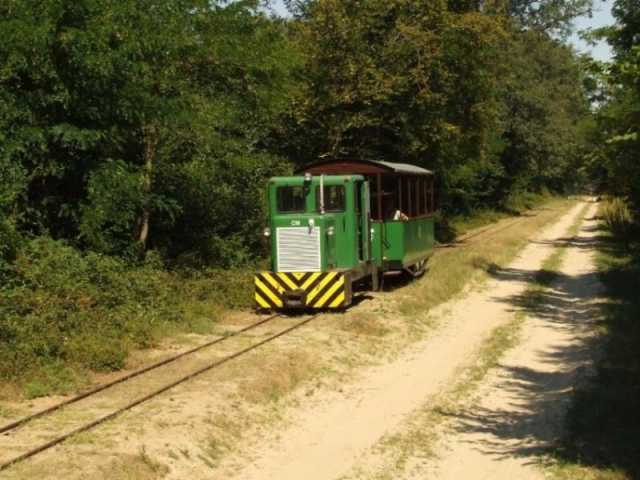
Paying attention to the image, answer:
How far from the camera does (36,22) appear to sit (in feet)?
45.2

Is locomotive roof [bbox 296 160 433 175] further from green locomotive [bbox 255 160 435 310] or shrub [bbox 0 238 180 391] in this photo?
shrub [bbox 0 238 180 391]

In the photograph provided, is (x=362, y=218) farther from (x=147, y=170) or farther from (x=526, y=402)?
(x=526, y=402)

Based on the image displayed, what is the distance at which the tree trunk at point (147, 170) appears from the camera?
17.3 metres

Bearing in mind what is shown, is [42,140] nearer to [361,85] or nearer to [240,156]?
[240,156]

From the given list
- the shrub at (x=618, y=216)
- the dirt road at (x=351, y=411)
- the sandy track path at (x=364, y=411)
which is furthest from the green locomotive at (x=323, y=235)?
the shrub at (x=618, y=216)

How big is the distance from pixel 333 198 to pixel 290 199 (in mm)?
877

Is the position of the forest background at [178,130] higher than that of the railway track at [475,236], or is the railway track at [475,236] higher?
the forest background at [178,130]

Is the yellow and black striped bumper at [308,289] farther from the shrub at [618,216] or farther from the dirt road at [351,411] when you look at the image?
the shrub at [618,216]

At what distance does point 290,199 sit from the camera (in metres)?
16.9

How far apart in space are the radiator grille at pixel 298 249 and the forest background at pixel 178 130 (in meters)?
1.57

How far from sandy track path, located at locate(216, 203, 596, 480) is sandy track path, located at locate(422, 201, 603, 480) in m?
0.55

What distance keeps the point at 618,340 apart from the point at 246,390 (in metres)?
7.43

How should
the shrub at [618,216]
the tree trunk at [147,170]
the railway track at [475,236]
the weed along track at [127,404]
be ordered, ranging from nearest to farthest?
the weed along track at [127,404] < the tree trunk at [147,170] < the railway track at [475,236] < the shrub at [618,216]

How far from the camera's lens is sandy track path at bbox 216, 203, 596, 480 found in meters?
8.59
